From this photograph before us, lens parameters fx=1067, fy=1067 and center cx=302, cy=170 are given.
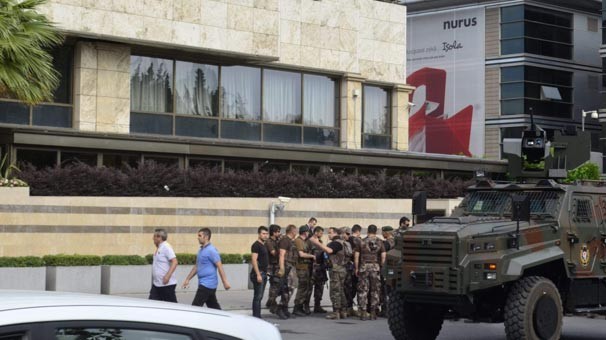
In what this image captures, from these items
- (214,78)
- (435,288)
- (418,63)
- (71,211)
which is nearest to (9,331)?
(435,288)

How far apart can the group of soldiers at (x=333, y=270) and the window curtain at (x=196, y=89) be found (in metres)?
10.7

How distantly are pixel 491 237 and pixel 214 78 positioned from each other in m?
18.1

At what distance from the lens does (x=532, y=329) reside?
1399 centimetres

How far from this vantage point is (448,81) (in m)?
63.5

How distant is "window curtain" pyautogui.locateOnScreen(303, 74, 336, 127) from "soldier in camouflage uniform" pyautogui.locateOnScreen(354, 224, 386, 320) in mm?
14034

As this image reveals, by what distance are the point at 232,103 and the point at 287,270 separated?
12.6 metres

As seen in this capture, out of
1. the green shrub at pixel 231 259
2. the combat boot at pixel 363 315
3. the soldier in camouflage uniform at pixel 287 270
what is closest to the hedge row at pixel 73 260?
the green shrub at pixel 231 259

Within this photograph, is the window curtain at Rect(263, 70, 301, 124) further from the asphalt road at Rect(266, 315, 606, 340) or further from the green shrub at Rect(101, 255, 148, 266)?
the asphalt road at Rect(266, 315, 606, 340)

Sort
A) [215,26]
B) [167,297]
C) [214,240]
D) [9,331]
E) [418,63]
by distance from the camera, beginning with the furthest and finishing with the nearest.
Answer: [418,63]
[215,26]
[214,240]
[167,297]
[9,331]

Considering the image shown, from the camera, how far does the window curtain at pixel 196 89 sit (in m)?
30.4

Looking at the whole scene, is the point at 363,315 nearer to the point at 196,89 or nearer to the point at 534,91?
the point at 196,89

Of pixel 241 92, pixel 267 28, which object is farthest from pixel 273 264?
pixel 241 92

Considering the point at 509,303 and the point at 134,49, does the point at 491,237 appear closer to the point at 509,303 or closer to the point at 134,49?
the point at 509,303

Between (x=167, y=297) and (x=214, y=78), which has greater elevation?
(x=214, y=78)
